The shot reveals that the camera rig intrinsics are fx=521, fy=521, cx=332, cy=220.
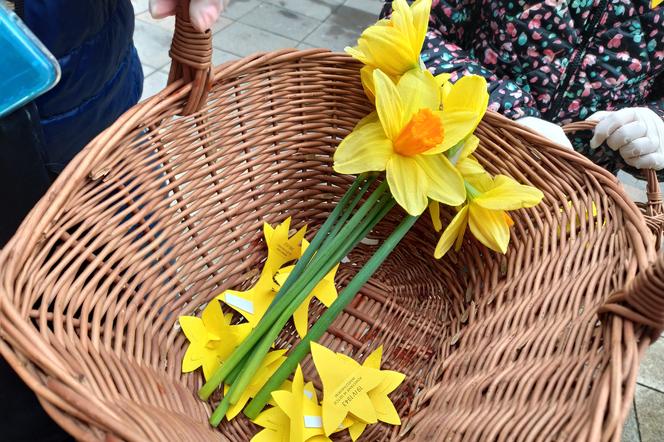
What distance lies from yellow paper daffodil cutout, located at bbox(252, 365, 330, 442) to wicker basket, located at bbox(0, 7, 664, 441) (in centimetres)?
3

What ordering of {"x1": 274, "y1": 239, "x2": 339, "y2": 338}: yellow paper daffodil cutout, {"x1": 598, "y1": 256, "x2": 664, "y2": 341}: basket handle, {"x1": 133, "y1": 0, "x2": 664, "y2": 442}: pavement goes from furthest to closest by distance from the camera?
{"x1": 133, "y1": 0, "x2": 664, "y2": 442}: pavement → {"x1": 274, "y1": 239, "x2": 339, "y2": 338}: yellow paper daffodil cutout → {"x1": 598, "y1": 256, "x2": 664, "y2": 341}: basket handle

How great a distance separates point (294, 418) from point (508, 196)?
340 millimetres

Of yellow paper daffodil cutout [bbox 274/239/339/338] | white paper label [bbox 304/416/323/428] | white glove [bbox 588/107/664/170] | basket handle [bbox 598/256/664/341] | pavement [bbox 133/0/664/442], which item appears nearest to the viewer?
basket handle [bbox 598/256/664/341]

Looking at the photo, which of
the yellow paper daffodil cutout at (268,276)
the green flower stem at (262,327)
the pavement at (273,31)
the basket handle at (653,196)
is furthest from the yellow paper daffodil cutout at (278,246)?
the pavement at (273,31)

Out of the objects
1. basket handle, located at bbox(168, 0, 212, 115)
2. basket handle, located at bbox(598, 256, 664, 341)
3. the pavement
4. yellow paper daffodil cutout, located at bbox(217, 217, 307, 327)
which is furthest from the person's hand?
the pavement

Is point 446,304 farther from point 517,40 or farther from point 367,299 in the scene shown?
point 517,40

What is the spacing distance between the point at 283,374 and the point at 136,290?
0.19m

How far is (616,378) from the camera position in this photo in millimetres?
415

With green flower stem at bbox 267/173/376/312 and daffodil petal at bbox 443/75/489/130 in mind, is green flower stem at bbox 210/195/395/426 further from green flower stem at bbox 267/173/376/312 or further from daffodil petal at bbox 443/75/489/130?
daffodil petal at bbox 443/75/489/130

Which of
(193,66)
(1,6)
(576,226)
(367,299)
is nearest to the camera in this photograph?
(1,6)

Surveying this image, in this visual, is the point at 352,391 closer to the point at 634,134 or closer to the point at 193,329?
the point at 193,329

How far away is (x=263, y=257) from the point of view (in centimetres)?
73

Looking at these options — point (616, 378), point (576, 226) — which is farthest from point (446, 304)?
point (616, 378)

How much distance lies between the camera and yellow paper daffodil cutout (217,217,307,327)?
2.16 ft
